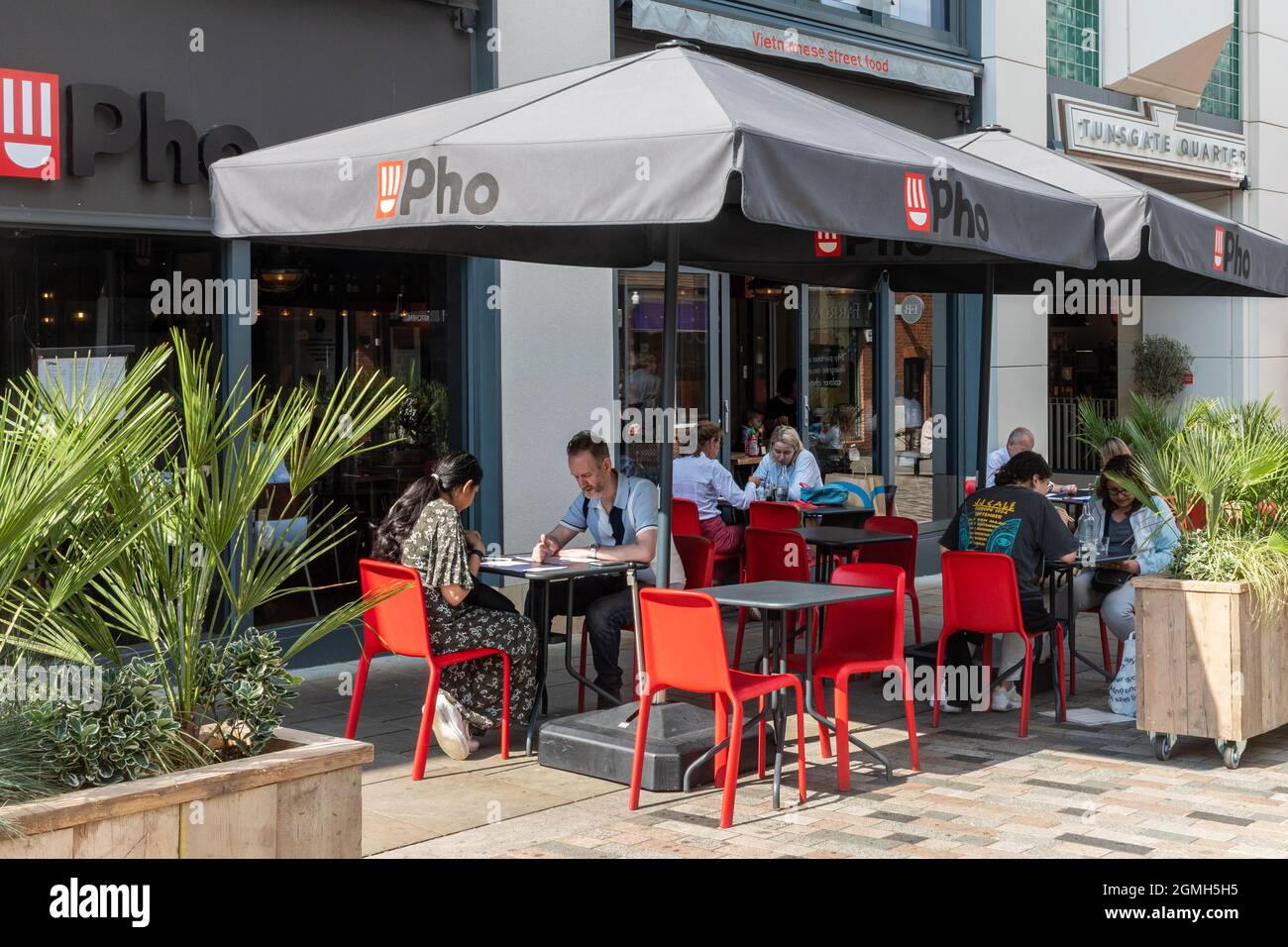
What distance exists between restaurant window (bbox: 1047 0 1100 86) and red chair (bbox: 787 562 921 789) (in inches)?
372

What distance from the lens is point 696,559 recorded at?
286 inches

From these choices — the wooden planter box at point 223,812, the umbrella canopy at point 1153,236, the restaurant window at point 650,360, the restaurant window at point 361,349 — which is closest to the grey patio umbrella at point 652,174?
the umbrella canopy at point 1153,236

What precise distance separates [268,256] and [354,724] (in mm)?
3085

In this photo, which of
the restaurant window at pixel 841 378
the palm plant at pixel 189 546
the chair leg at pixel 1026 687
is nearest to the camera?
the palm plant at pixel 189 546

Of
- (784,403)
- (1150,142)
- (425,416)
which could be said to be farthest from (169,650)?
(1150,142)

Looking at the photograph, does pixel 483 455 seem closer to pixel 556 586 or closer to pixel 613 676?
pixel 556 586

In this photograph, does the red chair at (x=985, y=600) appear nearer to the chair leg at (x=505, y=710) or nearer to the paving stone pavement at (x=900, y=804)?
the paving stone pavement at (x=900, y=804)

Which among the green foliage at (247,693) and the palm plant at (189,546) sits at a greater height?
the palm plant at (189,546)

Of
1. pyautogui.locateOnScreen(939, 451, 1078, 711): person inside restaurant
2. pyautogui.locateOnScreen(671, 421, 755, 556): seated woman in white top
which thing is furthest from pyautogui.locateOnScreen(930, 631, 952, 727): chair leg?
pyautogui.locateOnScreen(671, 421, 755, 556): seated woman in white top

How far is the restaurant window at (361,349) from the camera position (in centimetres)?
814

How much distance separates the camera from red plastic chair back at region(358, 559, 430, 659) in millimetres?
5777

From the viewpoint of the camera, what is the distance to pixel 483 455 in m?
9.12

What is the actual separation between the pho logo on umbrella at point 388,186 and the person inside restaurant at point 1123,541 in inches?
136
